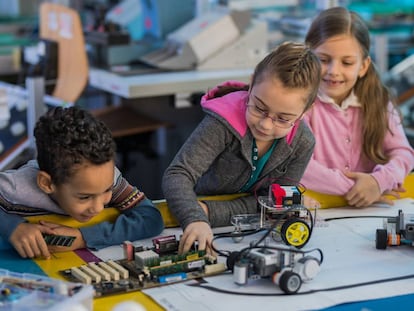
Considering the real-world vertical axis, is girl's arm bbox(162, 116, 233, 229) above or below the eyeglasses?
below

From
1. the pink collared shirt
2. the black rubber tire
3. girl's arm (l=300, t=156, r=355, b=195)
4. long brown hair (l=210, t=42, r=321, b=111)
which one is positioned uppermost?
long brown hair (l=210, t=42, r=321, b=111)

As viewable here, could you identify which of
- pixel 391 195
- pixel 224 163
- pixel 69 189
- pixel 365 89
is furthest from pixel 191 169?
pixel 365 89

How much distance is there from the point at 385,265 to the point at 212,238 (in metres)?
0.36

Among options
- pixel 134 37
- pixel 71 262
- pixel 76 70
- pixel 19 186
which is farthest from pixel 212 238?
pixel 134 37

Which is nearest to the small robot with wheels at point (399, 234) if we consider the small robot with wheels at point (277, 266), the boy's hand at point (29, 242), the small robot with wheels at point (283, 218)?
the small robot with wheels at point (283, 218)

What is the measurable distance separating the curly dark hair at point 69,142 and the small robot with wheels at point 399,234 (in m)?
Answer: 0.61

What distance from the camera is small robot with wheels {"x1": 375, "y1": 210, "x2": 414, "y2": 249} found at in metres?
1.71

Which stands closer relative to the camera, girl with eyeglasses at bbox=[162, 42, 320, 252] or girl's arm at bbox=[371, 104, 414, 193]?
girl with eyeglasses at bbox=[162, 42, 320, 252]

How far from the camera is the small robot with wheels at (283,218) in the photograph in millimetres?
1687

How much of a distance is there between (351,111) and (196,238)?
859 mm

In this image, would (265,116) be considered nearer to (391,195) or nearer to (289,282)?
(289,282)

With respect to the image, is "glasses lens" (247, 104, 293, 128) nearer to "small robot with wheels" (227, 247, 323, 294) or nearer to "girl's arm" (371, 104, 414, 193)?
"small robot with wheels" (227, 247, 323, 294)

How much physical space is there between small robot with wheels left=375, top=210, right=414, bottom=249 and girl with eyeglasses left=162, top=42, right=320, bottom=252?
12.0 inches

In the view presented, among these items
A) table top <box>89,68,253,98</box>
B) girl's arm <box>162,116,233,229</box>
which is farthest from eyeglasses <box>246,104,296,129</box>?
table top <box>89,68,253,98</box>
